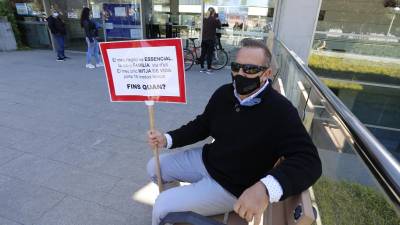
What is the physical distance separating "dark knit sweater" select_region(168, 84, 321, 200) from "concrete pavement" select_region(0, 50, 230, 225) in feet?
3.73

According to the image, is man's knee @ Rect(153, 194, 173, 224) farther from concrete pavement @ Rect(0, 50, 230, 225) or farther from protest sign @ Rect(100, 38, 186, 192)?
concrete pavement @ Rect(0, 50, 230, 225)

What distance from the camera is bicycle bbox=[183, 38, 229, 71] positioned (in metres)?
8.39

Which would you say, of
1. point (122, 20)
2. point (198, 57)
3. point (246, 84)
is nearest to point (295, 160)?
point (246, 84)

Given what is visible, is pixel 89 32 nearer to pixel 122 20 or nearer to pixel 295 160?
pixel 122 20

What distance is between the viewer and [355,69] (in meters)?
8.08

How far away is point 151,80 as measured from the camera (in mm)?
1983

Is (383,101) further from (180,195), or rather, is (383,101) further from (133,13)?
(180,195)

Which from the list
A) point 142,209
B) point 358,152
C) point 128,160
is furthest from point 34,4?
point 358,152

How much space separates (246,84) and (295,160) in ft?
1.82

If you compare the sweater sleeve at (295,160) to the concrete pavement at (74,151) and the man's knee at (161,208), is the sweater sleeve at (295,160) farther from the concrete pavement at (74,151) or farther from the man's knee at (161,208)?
the concrete pavement at (74,151)

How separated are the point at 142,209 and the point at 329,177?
1657 millimetres

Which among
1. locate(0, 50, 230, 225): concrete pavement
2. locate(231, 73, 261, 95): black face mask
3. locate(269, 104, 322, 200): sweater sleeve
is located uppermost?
locate(231, 73, 261, 95): black face mask

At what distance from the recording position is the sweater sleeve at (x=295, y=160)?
1342 millimetres

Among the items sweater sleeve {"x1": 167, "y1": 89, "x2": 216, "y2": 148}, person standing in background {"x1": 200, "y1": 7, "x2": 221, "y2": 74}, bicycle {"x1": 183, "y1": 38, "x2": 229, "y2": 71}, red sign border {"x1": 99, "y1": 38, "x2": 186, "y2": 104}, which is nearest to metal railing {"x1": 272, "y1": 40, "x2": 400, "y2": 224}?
sweater sleeve {"x1": 167, "y1": 89, "x2": 216, "y2": 148}
